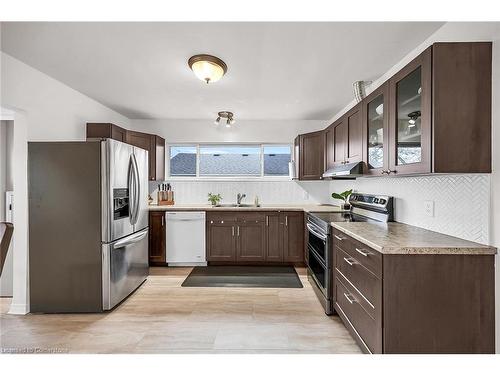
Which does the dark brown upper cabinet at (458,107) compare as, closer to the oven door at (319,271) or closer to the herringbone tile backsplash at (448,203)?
the herringbone tile backsplash at (448,203)

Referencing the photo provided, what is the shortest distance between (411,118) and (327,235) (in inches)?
50.5

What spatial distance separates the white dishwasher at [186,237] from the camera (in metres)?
4.24

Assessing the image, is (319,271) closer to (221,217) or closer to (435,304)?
(435,304)

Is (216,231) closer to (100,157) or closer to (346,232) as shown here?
(100,157)

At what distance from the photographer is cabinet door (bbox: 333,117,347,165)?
313cm

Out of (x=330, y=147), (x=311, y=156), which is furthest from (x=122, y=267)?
(x=311, y=156)

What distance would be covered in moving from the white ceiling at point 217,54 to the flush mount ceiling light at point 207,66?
57 millimetres

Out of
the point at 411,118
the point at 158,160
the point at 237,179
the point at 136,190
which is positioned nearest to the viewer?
the point at 411,118

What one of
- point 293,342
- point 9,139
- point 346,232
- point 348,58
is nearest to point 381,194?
point 346,232

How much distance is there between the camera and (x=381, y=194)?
3010 millimetres

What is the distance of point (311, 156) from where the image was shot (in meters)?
4.41

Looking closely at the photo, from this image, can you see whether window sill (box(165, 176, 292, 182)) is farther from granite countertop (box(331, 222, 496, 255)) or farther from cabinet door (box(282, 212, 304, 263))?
granite countertop (box(331, 222, 496, 255))

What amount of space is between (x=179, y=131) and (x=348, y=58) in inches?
128

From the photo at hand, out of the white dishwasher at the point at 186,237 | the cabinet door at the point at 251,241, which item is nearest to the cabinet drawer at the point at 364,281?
the cabinet door at the point at 251,241
